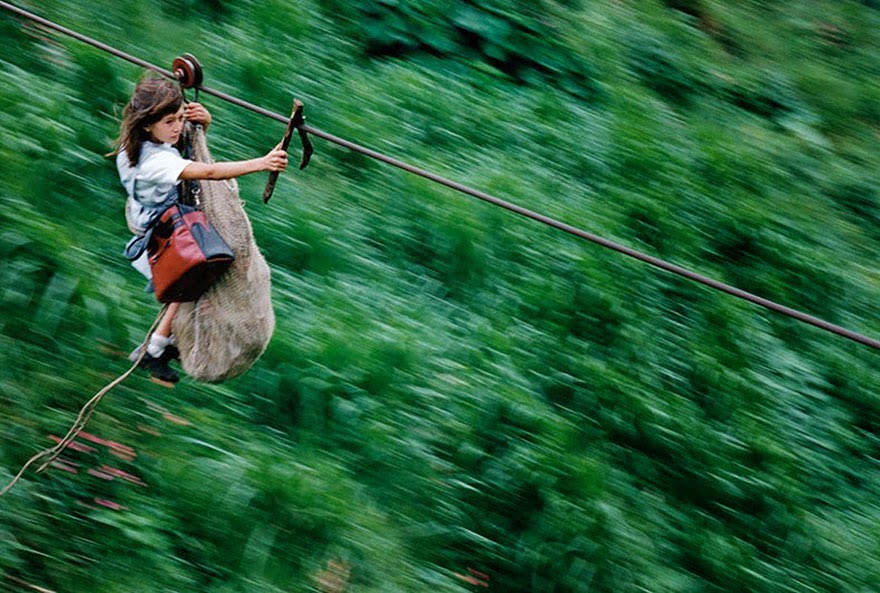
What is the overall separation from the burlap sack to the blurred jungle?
0.63 m

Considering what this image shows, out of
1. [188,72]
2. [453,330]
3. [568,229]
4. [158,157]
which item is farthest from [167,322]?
[453,330]

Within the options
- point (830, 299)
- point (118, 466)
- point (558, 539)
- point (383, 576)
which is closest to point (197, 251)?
point (118, 466)

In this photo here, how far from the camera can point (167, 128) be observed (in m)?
3.39

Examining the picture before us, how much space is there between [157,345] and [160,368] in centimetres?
10

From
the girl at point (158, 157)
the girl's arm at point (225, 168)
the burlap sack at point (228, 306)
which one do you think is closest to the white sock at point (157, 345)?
the burlap sack at point (228, 306)

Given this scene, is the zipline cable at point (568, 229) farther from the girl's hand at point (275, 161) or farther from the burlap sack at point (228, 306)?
the burlap sack at point (228, 306)

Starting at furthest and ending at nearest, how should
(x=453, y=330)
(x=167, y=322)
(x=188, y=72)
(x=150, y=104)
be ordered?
(x=453, y=330) < (x=167, y=322) < (x=188, y=72) < (x=150, y=104)

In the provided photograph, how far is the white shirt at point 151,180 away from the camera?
3.38m

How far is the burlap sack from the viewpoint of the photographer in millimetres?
3496

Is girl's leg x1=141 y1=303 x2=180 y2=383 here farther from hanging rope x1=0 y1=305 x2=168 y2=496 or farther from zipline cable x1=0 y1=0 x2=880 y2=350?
zipline cable x1=0 y1=0 x2=880 y2=350

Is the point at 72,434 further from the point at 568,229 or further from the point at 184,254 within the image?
the point at 568,229

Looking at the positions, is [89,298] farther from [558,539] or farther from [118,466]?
[558,539]

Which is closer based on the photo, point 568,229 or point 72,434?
point 568,229

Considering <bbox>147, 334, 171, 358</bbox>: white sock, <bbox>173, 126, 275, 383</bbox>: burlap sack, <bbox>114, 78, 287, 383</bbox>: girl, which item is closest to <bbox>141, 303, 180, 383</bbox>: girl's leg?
<bbox>147, 334, 171, 358</bbox>: white sock
